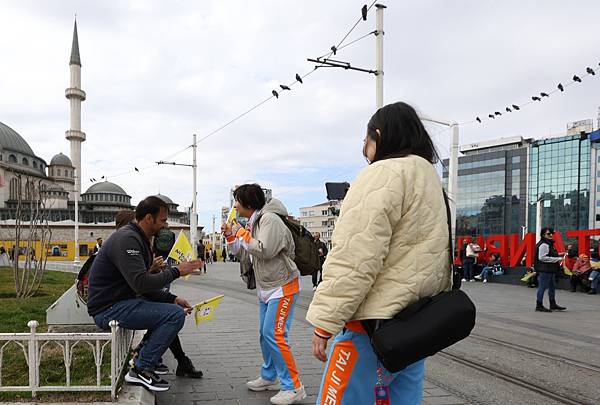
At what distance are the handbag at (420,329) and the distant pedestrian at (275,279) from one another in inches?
85.5

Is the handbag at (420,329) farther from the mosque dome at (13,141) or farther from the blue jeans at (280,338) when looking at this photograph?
the mosque dome at (13,141)

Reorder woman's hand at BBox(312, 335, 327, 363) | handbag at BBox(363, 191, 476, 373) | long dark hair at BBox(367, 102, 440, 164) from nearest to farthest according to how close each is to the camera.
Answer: handbag at BBox(363, 191, 476, 373) < woman's hand at BBox(312, 335, 327, 363) < long dark hair at BBox(367, 102, 440, 164)

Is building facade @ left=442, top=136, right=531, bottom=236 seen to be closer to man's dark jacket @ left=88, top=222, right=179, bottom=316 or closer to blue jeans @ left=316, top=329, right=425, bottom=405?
man's dark jacket @ left=88, top=222, right=179, bottom=316

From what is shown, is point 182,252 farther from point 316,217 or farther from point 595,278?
point 316,217

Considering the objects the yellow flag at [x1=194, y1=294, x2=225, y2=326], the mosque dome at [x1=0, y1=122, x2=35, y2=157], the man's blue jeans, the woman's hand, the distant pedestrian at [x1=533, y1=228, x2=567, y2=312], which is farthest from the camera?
the mosque dome at [x1=0, y1=122, x2=35, y2=157]

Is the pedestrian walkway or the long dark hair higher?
the long dark hair

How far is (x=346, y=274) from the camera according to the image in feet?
6.51

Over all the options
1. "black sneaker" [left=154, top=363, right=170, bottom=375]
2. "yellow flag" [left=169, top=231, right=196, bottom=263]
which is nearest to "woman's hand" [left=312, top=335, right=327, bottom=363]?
"yellow flag" [left=169, top=231, right=196, bottom=263]

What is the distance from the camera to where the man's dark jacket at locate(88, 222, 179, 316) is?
4.08 meters

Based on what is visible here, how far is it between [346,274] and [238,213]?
2819mm

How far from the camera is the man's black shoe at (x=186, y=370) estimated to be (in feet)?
17.2

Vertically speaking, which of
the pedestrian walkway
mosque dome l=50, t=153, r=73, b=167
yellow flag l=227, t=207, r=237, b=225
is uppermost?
mosque dome l=50, t=153, r=73, b=167

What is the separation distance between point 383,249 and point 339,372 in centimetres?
61

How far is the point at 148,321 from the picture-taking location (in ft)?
13.8
